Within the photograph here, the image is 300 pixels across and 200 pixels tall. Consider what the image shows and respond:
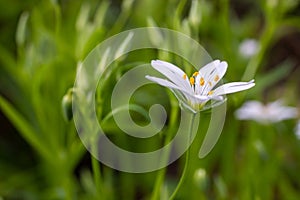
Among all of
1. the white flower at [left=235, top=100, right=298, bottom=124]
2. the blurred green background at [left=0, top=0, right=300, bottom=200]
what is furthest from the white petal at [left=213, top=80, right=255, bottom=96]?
the white flower at [left=235, top=100, right=298, bottom=124]

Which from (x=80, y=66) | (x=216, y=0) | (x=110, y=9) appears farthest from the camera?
(x=110, y=9)

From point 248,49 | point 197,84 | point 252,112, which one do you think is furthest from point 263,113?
point 197,84

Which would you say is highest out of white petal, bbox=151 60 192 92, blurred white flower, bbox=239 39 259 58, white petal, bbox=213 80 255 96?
blurred white flower, bbox=239 39 259 58

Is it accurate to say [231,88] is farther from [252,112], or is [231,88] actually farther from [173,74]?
[252,112]

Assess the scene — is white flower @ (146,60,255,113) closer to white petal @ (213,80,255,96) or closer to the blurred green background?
white petal @ (213,80,255,96)

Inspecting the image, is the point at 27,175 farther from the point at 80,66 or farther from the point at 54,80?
the point at 80,66

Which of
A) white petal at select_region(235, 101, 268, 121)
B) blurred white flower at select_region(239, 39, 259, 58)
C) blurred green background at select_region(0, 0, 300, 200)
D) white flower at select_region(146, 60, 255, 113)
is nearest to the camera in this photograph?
white flower at select_region(146, 60, 255, 113)

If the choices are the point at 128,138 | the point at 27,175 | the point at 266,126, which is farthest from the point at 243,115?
the point at 27,175
